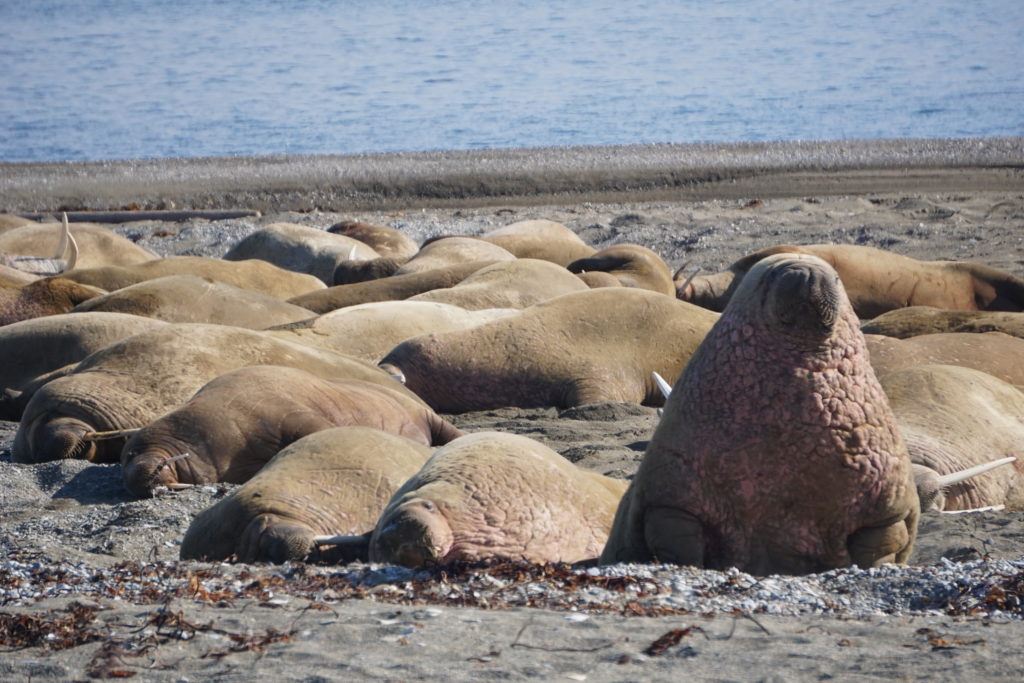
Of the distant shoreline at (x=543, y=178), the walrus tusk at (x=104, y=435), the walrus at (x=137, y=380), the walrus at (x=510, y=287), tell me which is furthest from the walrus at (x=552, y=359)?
the distant shoreline at (x=543, y=178)

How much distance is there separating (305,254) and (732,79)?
31831 mm

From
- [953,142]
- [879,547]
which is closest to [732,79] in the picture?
[953,142]

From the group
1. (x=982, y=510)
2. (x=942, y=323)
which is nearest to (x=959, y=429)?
(x=982, y=510)

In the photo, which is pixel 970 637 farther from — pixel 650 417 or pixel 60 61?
pixel 60 61

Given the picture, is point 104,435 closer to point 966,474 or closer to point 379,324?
point 379,324

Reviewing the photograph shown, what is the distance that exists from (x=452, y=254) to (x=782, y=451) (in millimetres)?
6947

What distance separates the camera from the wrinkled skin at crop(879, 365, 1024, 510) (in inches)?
215

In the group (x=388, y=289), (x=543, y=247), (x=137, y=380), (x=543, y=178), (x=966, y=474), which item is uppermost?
(x=966, y=474)

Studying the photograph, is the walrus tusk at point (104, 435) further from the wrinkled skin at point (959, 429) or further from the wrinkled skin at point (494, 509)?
the wrinkled skin at point (959, 429)

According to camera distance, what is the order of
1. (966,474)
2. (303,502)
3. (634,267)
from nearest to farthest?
(303,502) → (966,474) → (634,267)

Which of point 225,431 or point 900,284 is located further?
point 900,284

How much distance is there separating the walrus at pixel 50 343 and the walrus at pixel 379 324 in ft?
2.61

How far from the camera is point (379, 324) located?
8.26 m

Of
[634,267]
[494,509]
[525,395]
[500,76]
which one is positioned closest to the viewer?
[494,509]
